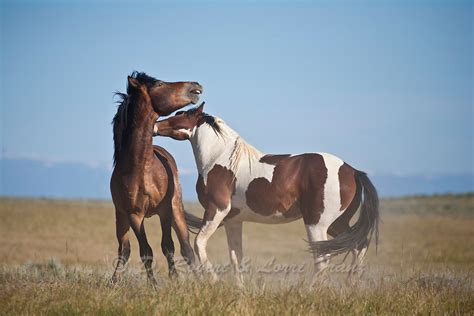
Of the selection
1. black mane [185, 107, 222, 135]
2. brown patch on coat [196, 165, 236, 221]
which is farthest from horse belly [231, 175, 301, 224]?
black mane [185, 107, 222, 135]

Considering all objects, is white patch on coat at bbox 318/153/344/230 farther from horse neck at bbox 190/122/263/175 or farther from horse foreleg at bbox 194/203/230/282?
horse foreleg at bbox 194/203/230/282

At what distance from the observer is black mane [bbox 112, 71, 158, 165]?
8039 mm

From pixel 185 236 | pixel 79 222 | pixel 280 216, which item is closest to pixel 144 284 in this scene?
pixel 185 236

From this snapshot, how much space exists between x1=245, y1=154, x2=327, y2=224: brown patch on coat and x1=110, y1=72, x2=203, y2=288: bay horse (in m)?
1.17

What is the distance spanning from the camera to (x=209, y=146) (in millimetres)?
8914

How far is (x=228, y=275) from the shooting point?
851 cm

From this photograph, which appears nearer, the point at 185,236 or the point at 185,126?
the point at 185,236

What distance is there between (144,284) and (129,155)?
156 cm

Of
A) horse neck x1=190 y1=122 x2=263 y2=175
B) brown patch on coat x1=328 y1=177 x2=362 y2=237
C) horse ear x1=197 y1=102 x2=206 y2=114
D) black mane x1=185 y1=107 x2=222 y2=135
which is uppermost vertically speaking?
horse ear x1=197 y1=102 x2=206 y2=114

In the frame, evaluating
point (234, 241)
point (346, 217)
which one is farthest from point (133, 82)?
point (346, 217)

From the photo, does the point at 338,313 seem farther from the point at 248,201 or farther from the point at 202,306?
the point at 248,201

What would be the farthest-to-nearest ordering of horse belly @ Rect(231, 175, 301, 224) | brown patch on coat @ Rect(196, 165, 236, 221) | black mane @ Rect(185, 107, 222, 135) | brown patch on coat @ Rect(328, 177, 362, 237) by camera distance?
black mane @ Rect(185, 107, 222, 135)
brown patch on coat @ Rect(328, 177, 362, 237)
horse belly @ Rect(231, 175, 301, 224)
brown patch on coat @ Rect(196, 165, 236, 221)

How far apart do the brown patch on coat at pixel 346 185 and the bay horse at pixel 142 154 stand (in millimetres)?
2129

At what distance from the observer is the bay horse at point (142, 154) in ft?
25.9
